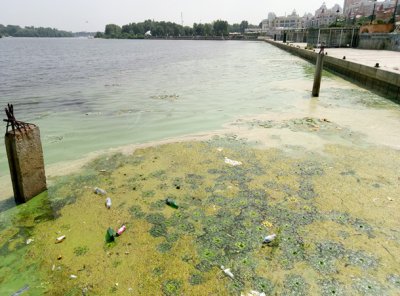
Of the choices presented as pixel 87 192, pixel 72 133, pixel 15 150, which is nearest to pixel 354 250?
pixel 87 192

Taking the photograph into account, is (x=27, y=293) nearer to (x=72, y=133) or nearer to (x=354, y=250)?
(x=354, y=250)

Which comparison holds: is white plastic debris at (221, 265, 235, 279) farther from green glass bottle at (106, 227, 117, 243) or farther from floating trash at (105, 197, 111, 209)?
floating trash at (105, 197, 111, 209)

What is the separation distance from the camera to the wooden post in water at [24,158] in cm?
505

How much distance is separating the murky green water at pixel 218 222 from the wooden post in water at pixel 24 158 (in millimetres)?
235

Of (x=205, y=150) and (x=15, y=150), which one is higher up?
(x=15, y=150)

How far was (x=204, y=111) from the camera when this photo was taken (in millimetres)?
12656

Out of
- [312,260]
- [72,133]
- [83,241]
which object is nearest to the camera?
[312,260]

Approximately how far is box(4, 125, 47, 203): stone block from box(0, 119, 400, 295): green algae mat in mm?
231

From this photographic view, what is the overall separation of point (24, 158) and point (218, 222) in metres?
3.31

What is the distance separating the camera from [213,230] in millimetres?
4645

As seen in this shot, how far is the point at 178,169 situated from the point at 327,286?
3852 mm

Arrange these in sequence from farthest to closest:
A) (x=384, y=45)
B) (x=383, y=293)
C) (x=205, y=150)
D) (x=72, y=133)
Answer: (x=384, y=45) → (x=72, y=133) → (x=205, y=150) → (x=383, y=293)

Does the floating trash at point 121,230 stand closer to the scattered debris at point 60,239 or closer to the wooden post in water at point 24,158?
the scattered debris at point 60,239

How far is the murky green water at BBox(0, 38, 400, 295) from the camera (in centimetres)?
374
